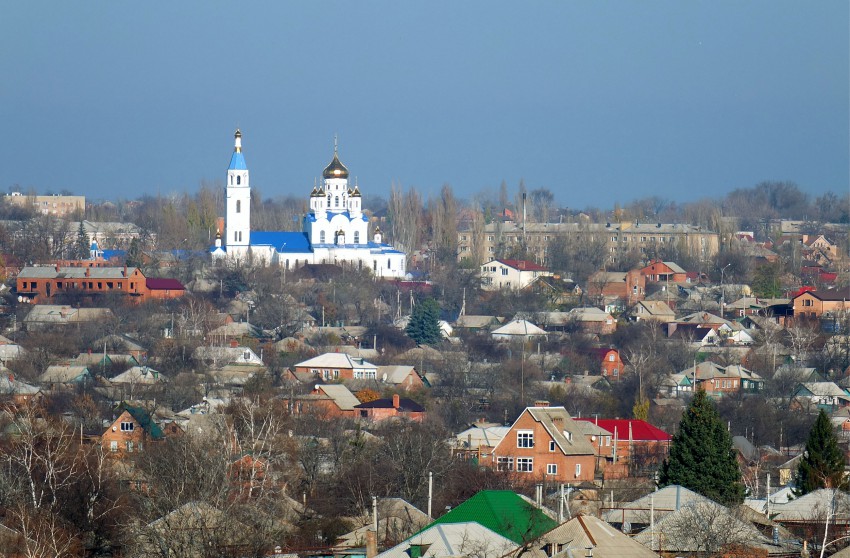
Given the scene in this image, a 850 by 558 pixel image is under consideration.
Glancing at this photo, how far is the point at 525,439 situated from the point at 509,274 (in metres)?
35.9

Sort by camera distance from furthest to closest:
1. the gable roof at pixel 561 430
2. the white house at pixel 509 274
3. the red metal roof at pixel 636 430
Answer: the white house at pixel 509 274 → the red metal roof at pixel 636 430 → the gable roof at pixel 561 430

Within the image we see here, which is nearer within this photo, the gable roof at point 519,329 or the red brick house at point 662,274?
the gable roof at point 519,329

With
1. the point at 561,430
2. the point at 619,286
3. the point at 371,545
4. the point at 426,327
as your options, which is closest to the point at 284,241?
the point at 619,286

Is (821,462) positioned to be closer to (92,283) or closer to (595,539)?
(595,539)

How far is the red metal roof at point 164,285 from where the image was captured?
56844mm

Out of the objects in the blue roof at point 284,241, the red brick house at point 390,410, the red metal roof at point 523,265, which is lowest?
the red brick house at point 390,410

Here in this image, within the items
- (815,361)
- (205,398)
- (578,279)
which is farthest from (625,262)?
(205,398)

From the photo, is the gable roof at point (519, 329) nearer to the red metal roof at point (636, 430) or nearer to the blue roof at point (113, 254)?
the blue roof at point (113, 254)

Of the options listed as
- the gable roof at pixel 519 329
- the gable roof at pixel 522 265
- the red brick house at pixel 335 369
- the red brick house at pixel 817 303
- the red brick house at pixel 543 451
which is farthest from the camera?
the gable roof at pixel 522 265

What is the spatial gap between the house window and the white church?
110 ft

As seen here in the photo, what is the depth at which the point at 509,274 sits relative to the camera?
2581 inches

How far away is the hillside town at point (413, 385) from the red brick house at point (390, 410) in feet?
0.24

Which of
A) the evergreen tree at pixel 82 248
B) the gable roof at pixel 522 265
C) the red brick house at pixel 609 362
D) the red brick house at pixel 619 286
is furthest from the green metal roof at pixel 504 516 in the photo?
the evergreen tree at pixel 82 248

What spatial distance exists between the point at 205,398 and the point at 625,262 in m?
38.9
